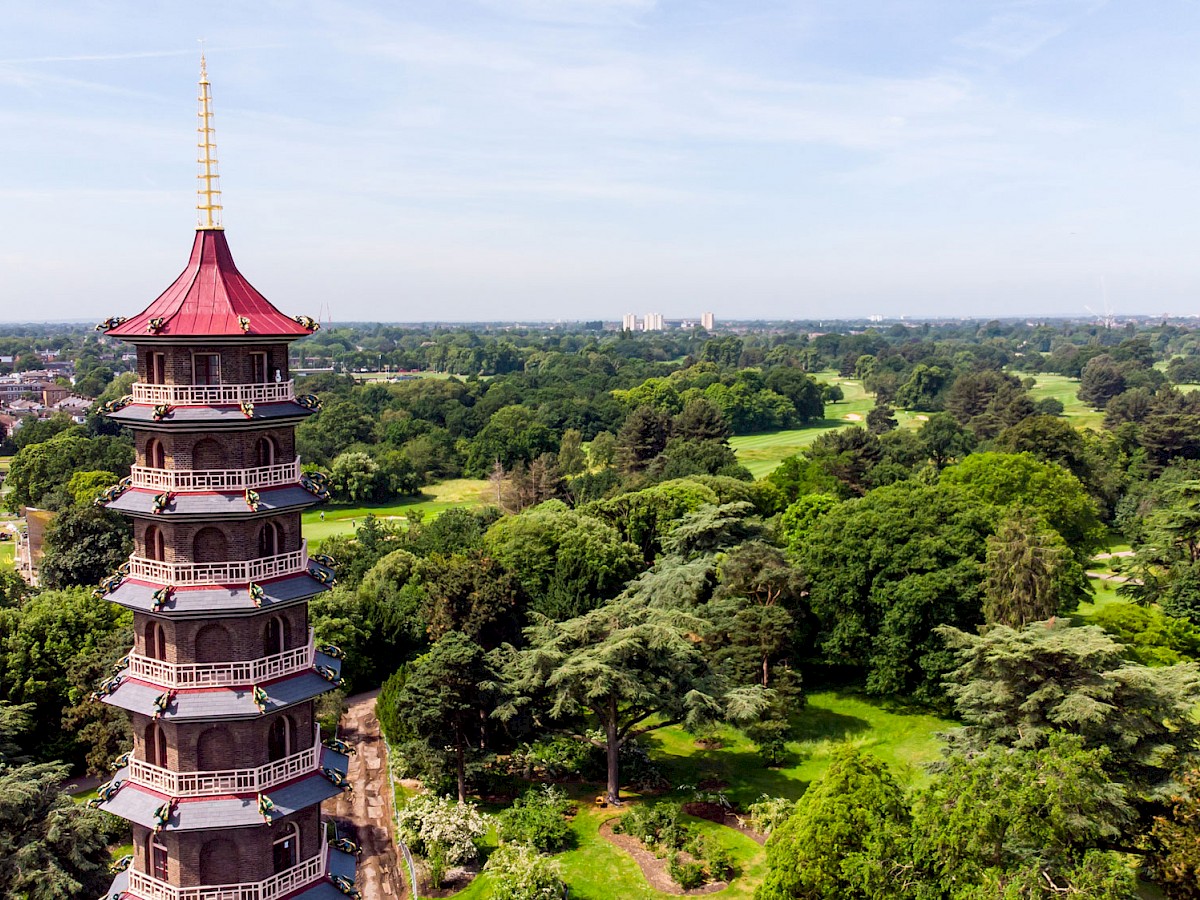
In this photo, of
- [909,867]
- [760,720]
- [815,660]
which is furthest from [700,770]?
[909,867]

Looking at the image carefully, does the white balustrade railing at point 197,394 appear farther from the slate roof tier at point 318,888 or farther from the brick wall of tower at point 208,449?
the slate roof tier at point 318,888

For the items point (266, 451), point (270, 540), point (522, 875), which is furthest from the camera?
point (522, 875)

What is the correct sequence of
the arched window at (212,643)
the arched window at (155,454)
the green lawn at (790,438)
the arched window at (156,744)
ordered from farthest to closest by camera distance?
1. the green lawn at (790,438)
2. the arched window at (156,744)
3. the arched window at (155,454)
4. the arched window at (212,643)

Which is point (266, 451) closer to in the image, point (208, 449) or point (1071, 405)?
point (208, 449)

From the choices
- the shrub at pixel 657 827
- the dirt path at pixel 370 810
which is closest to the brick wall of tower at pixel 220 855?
the dirt path at pixel 370 810

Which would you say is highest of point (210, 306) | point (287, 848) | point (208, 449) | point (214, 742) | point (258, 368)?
point (210, 306)

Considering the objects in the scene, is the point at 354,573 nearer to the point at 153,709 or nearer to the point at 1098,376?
the point at 153,709

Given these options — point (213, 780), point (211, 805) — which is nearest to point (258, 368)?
point (213, 780)
